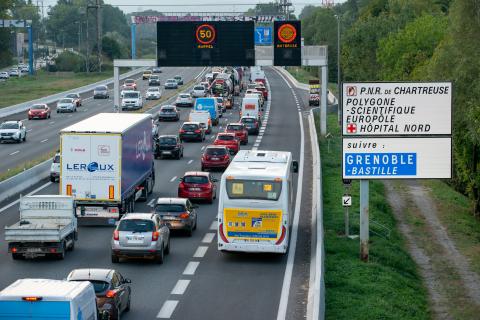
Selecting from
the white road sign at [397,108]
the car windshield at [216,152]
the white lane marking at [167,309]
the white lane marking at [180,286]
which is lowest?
the white lane marking at [180,286]

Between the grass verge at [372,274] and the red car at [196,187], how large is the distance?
5.28 metres

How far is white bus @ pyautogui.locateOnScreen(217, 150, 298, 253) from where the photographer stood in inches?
1307

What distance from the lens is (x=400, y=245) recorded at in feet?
146

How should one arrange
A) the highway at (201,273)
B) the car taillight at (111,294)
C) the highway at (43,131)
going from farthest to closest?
1. the highway at (43,131)
2. the highway at (201,273)
3. the car taillight at (111,294)

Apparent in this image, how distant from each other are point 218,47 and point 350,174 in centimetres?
3022

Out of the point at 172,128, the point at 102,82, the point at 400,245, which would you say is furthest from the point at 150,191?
the point at 102,82

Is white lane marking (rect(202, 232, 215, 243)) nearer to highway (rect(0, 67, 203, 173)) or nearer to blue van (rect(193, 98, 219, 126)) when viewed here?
highway (rect(0, 67, 203, 173))

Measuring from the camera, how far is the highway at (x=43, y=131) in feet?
209

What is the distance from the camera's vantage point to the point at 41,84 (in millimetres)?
149250

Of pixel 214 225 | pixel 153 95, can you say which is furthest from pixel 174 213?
pixel 153 95

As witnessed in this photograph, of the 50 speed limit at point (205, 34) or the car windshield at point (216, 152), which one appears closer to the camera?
the car windshield at point (216, 152)

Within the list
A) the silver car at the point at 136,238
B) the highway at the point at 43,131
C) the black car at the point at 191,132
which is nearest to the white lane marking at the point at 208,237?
the silver car at the point at 136,238

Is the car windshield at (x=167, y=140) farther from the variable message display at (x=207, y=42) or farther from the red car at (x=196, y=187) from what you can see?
the red car at (x=196, y=187)

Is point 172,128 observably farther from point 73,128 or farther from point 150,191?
point 73,128
